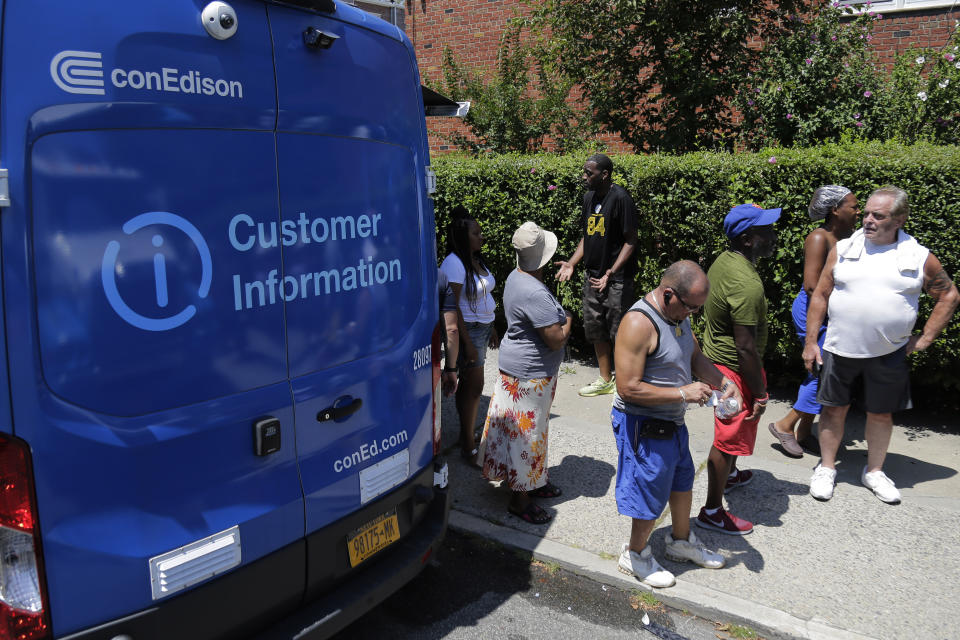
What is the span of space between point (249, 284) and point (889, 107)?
261 inches

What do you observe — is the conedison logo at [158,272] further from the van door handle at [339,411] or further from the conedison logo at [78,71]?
the van door handle at [339,411]

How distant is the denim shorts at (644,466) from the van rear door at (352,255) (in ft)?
3.28

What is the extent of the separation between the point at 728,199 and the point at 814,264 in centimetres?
144

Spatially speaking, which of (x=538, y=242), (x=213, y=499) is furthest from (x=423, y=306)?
(x=213, y=499)

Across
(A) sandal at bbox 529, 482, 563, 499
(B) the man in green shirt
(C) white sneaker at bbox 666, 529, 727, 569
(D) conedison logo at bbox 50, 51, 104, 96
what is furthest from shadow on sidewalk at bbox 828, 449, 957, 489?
(D) conedison logo at bbox 50, 51, 104, 96

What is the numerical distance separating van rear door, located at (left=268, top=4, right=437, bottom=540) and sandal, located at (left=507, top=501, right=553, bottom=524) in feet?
4.01

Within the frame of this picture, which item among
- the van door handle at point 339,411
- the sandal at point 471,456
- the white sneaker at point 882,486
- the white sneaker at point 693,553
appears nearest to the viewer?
the van door handle at point 339,411

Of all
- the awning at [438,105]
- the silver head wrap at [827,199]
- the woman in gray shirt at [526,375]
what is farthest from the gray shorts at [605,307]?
the awning at [438,105]

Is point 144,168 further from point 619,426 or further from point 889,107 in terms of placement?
point 889,107

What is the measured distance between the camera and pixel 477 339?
493 cm

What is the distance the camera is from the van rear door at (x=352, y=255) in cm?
269

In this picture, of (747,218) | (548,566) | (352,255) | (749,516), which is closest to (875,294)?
(747,218)

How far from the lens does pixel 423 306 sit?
3408 millimetres

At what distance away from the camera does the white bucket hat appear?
4012 mm
